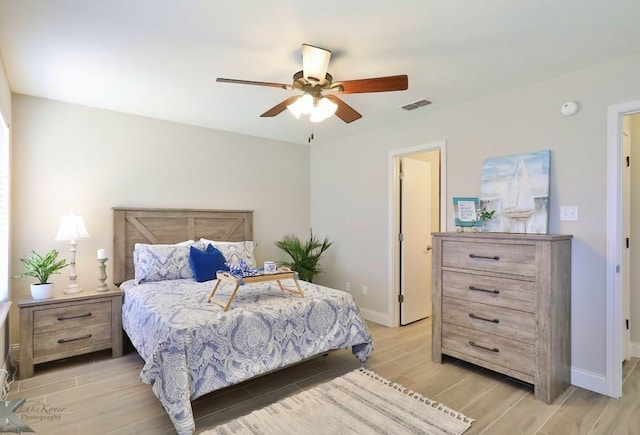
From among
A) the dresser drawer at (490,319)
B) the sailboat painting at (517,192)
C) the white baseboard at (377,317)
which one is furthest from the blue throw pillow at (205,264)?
the sailboat painting at (517,192)

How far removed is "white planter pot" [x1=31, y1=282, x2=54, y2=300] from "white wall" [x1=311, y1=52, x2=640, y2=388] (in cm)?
339

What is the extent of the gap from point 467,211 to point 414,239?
1305mm

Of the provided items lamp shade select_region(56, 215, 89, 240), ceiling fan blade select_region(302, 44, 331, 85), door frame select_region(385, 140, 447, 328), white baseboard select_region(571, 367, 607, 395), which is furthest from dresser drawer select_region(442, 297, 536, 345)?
Result: lamp shade select_region(56, 215, 89, 240)

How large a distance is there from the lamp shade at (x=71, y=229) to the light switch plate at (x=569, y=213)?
14.2 ft

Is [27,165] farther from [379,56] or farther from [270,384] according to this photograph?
[379,56]

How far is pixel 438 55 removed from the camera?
2.54 metres

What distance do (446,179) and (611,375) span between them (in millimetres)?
2114

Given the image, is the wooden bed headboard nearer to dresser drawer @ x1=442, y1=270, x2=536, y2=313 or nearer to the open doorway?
the open doorway

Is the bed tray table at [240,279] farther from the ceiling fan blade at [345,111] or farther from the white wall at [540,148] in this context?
the white wall at [540,148]

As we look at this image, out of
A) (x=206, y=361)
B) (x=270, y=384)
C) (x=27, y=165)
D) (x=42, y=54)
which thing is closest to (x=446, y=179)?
(x=270, y=384)

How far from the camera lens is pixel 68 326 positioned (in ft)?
10.2

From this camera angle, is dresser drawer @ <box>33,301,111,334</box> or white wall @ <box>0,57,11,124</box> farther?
dresser drawer @ <box>33,301,111,334</box>

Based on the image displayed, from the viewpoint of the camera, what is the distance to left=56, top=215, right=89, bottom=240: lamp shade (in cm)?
322

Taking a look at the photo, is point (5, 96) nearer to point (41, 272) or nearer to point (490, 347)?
point (41, 272)
